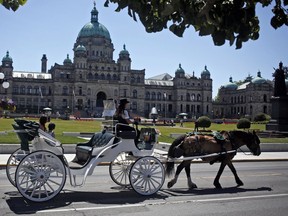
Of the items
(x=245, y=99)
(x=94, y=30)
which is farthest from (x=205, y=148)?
(x=245, y=99)

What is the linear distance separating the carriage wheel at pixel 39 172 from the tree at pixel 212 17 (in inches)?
176

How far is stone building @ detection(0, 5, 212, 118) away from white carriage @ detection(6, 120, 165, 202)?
268 feet

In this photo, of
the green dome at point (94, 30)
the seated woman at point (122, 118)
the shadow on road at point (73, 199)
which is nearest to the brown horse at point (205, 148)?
the shadow on road at point (73, 199)

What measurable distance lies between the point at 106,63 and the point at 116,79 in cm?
509

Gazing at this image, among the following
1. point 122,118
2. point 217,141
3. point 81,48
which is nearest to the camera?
point 122,118

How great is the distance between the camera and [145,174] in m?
8.83

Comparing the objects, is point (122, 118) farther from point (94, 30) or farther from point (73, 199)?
point (94, 30)

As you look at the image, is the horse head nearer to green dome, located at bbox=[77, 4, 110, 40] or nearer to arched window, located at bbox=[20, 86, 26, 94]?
green dome, located at bbox=[77, 4, 110, 40]

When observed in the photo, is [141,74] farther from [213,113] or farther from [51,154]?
[51,154]

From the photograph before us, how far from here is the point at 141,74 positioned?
106m

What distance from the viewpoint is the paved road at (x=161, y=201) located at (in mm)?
7391

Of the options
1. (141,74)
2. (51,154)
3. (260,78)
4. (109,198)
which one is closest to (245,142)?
(109,198)

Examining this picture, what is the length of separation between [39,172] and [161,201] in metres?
2.72

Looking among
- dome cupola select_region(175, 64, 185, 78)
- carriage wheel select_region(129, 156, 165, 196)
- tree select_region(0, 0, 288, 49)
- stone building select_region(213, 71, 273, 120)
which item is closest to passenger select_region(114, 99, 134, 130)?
carriage wheel select_region(129, 156, 165, 196)
